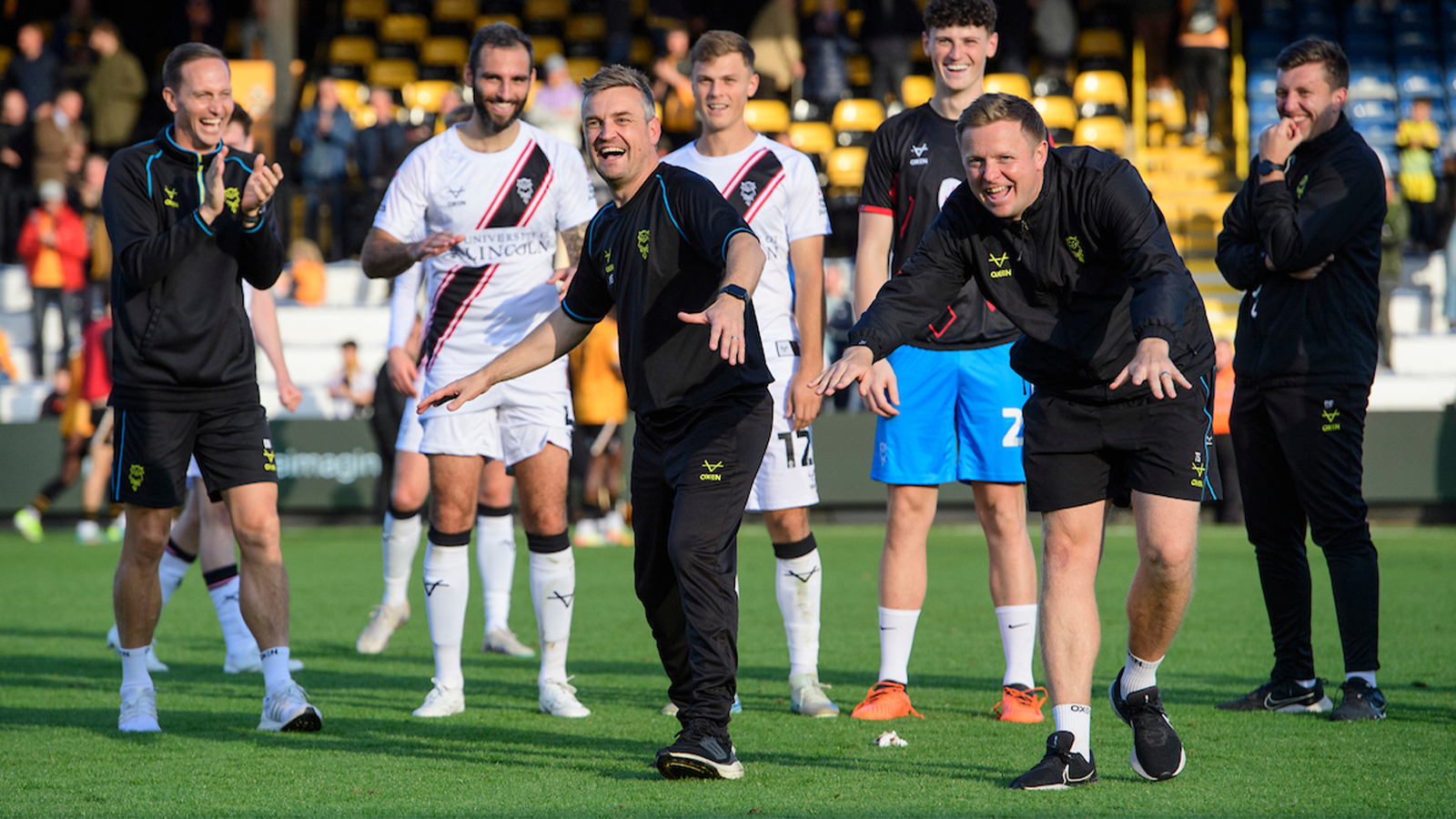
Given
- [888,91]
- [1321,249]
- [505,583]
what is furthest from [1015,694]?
[888,91]

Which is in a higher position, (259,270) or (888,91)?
(888,91)

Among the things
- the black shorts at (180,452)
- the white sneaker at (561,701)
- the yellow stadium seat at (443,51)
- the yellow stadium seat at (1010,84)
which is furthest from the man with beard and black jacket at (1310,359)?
the yellow stadium seat at (443,51)

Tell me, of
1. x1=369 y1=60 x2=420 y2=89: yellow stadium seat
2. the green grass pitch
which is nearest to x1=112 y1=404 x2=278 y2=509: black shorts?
the green grass pitch

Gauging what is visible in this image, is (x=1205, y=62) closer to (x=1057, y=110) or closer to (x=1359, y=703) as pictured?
(x=1057, y=110)

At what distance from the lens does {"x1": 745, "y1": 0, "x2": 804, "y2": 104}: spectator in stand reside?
18594 mm

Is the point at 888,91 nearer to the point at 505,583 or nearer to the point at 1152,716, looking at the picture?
the point at 505,583

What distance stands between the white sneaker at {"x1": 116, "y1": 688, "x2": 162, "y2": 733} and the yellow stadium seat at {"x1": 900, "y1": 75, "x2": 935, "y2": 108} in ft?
47.7

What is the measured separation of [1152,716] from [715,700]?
1312 mm

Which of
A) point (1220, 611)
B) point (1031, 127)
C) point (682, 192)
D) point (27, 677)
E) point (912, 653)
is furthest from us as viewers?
point (1220, 611)

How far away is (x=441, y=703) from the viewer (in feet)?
18.5

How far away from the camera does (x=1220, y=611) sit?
848 centimetres

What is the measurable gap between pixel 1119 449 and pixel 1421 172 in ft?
51.0

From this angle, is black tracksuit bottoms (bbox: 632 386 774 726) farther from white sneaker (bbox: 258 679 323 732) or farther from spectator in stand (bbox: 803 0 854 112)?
spectator in stand (bbox: 803 0 854 112)

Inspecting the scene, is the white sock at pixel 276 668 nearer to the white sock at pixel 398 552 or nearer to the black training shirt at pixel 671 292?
the black training shirt at pixel 671 292
